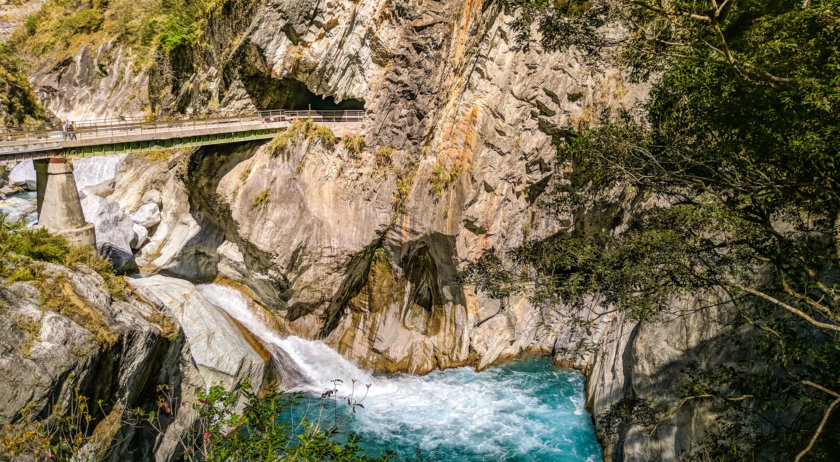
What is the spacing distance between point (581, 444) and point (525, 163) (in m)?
10.7

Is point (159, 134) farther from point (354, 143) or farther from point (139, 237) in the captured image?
point (354, 143)

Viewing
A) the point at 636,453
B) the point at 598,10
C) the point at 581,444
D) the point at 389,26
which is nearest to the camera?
the point at 598,10

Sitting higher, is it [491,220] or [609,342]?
[491,220]

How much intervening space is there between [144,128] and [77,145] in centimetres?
250

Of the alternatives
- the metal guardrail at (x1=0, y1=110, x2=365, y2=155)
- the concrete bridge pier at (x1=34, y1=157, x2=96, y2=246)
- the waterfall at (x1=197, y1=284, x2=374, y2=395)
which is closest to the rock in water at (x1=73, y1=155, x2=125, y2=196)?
the metal guardrail at (x1=0, y1=110, x2=365, y2=155)

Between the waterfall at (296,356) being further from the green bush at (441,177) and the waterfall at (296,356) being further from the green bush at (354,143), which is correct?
the green bush at (354,143)

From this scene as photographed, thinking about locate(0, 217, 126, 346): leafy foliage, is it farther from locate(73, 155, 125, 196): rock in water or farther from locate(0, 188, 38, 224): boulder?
A: locate(73, 155, 125, 196): rock in water

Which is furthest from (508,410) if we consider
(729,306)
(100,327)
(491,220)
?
(100,327)

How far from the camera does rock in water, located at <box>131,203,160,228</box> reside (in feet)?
77.7

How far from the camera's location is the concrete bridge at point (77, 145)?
17.0 m

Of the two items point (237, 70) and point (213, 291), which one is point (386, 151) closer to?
point (237, 70)

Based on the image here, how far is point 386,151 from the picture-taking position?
20.4 meters

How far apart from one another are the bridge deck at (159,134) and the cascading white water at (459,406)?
24.0ft

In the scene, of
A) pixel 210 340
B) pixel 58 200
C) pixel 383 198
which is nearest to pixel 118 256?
pixel 58 200
